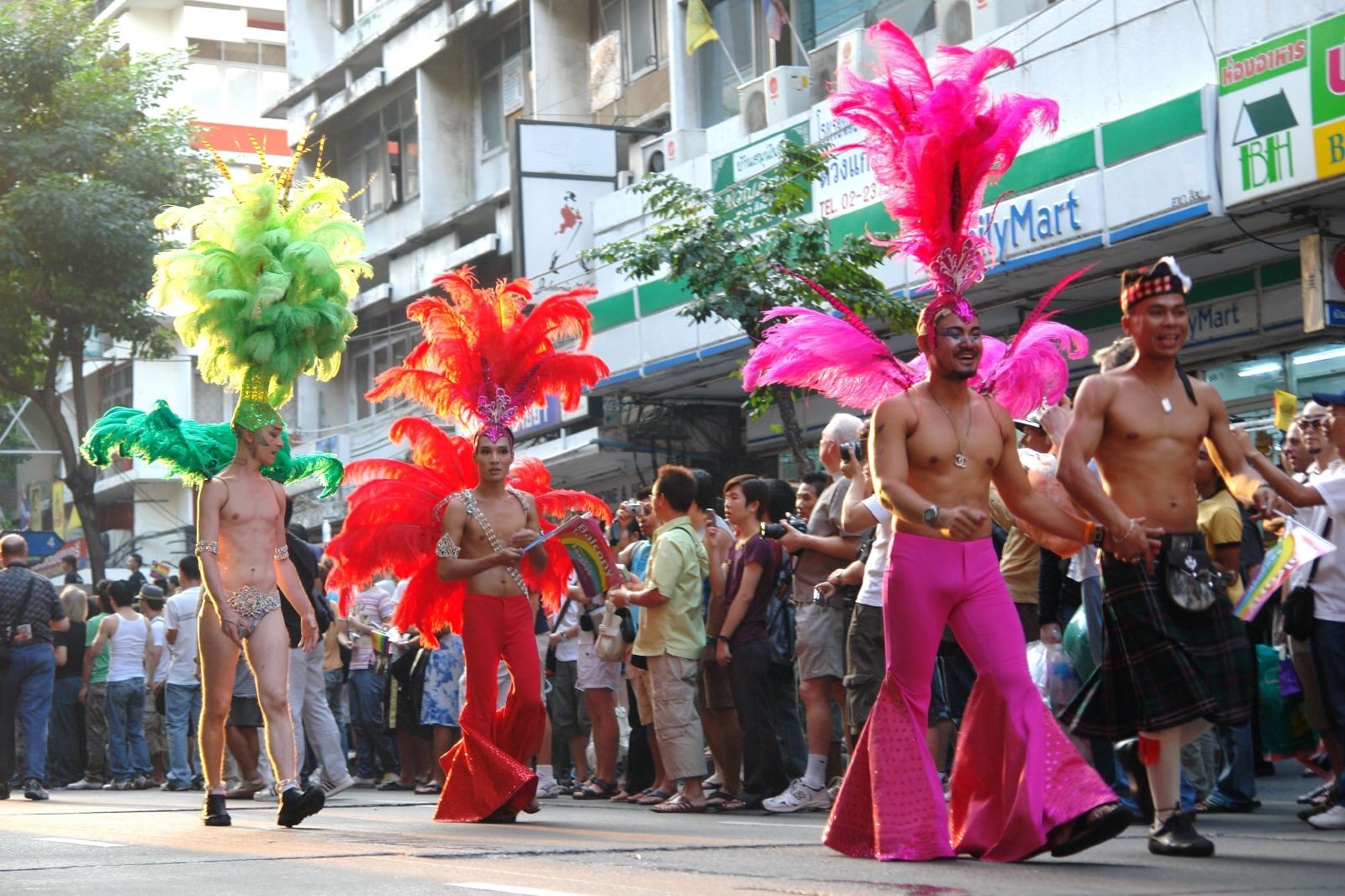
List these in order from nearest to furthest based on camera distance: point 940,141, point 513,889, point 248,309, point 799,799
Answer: point 513,889 → point 940,141 → point 248,309 → point 799,799

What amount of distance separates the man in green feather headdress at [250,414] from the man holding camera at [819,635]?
8.99ft

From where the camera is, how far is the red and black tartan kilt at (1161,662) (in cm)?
653

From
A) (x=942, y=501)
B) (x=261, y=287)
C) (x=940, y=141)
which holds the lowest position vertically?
(x=942, y=501)

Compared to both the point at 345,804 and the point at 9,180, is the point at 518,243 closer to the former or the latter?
the point at 9,180

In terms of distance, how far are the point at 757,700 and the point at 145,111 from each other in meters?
23.6

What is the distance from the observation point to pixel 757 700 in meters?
10.9

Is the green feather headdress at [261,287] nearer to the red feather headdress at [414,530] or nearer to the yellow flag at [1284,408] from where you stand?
the red feather headdress at [414,530]

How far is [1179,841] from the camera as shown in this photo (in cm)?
647

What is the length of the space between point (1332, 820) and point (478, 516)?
4.64 metres

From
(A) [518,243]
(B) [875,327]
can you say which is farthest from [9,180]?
(B) [875,327]

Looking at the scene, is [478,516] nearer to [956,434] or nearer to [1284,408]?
[956,434]

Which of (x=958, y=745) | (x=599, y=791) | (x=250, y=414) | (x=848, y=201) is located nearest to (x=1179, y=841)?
(x=958, y=745)

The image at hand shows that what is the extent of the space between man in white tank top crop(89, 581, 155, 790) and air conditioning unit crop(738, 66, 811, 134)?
8.89 metres

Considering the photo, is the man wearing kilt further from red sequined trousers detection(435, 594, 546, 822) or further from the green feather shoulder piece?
the green feather shoulder piece
